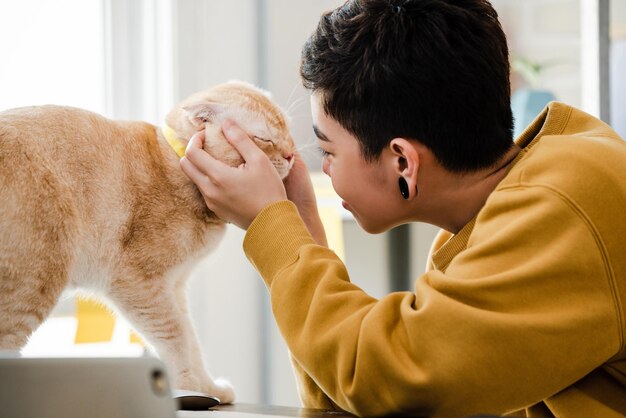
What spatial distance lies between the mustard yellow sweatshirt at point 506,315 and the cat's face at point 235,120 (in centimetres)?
37

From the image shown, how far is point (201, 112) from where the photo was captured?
3.62 ft

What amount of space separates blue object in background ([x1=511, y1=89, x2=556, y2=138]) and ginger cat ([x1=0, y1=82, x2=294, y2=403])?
1.27 metres

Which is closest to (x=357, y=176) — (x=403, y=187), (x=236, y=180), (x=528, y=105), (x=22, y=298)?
(x=403, y=187)

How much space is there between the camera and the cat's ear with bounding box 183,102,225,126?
1.10m

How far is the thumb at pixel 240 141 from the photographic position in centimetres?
103

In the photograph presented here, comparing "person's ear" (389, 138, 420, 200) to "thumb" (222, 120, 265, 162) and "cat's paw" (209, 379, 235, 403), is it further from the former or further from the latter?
"cat's paw" (209, 379, 235, 403)

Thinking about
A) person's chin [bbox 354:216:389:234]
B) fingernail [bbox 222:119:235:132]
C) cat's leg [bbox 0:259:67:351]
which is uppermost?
fingernail [bbox 222:119:235:132]

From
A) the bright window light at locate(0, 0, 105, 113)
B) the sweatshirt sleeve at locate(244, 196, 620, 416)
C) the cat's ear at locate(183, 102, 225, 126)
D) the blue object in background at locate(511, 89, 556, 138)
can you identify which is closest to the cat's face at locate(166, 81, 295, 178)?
the cat's ear at locate(183, 102, 225, 126)

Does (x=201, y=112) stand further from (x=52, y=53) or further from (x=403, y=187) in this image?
(x=52, y=53)

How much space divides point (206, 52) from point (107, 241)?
1146 millimetres

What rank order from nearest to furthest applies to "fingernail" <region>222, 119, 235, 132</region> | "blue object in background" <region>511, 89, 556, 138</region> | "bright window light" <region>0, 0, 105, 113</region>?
"fingernail" <region>222, 119, 235, 132</region> → "bright window light" <region>0, 0, 105, 113</region> → "blue object in background" <region>511, 89, 556, 138</region>

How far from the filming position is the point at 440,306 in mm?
696

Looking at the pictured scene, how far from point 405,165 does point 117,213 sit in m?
0.41

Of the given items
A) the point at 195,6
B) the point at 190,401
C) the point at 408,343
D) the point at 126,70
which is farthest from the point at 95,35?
the point at 408,343
